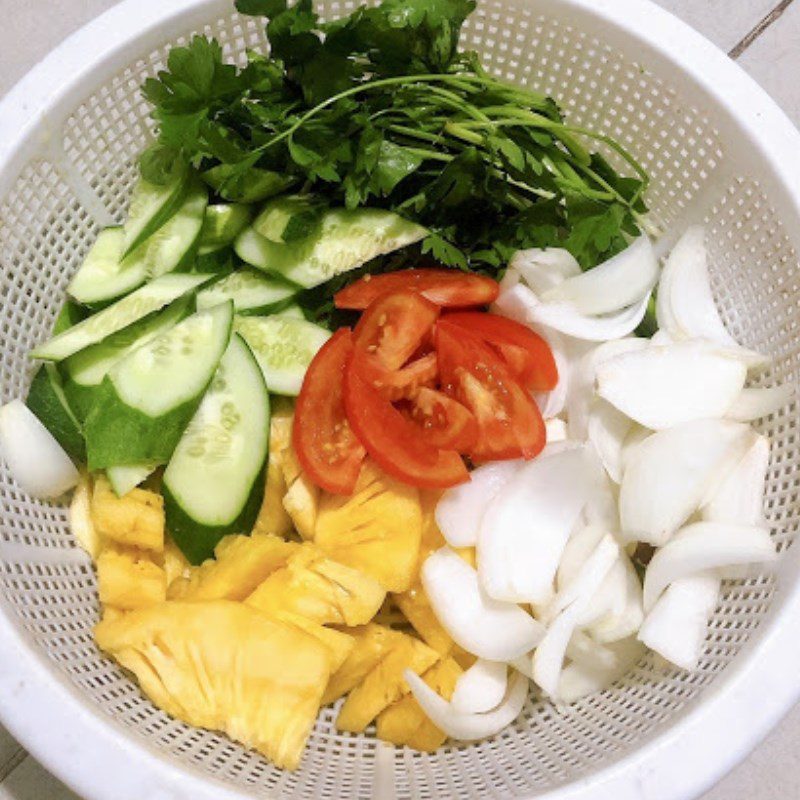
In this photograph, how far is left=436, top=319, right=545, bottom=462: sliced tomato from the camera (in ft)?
3.65

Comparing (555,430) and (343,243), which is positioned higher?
(343,243)

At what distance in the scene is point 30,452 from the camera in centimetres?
114

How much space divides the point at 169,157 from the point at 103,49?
14 cm

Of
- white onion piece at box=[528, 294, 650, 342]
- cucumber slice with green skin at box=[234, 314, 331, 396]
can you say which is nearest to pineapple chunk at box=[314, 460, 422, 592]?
cucumber slice with green skin at box=[234, 314, 331, 396]

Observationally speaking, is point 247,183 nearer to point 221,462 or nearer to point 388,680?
point 221,462

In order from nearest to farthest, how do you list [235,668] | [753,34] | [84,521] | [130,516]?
1. [235,668]
2. [130,516]
3. [84,521]
4. [753,34]

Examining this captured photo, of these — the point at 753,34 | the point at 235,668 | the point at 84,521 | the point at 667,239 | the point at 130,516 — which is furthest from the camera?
the point at 753,34

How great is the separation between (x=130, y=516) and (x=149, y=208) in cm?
38

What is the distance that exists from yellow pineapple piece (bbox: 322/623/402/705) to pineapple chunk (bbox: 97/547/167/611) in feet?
0.73

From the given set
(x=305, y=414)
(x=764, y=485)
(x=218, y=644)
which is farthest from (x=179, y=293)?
(x=764, y=485)

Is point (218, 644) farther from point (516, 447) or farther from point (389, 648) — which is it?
point (516, 447)

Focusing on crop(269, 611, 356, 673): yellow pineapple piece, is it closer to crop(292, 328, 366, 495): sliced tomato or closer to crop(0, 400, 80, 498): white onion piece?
crop(292, 328, 366, 495): sliced tomato

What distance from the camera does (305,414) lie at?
1123 mm

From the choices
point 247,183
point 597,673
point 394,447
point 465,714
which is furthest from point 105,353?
point 597,673
